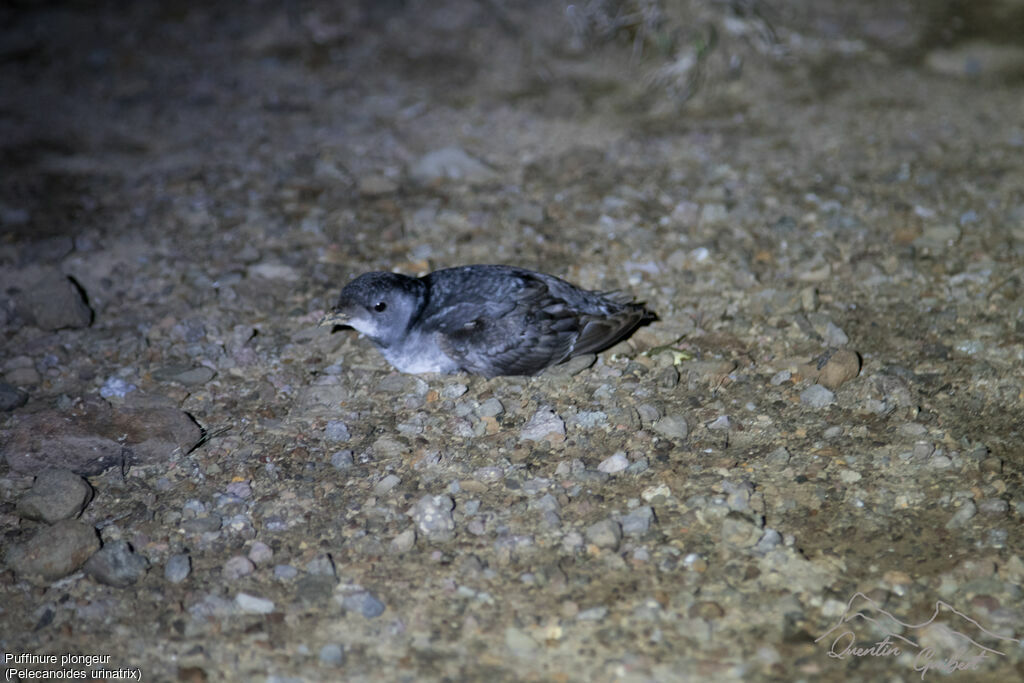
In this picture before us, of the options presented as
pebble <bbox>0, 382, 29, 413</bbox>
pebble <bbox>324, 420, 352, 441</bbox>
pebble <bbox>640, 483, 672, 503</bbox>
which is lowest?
pebble <bbox>0, 382, 29, 413</bbox>

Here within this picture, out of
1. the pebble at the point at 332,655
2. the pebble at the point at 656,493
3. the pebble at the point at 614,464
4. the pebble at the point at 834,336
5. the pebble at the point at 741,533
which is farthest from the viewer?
the pebble at the point at 834,336

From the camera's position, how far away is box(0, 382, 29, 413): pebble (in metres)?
4.95

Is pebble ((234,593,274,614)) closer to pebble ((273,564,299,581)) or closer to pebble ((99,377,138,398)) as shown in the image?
pebble ((273,564,299,581))

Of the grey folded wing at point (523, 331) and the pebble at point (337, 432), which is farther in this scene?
the grey folded wing at point (523, 331)

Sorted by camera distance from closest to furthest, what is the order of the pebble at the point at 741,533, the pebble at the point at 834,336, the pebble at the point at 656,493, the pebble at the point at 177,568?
the pebble at the point at 177,568 < the pebble at the point at 741,533 < the pebble at the point at 656,493 < the pebble at the point at 834,336

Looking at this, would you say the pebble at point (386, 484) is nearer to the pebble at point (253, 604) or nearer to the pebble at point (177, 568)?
the pebble at point (253, 604)

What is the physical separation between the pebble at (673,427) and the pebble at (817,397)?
2.23ft

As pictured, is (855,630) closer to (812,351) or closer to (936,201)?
(812,351)

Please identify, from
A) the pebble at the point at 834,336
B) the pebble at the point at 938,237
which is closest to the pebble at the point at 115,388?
the pebble at the point at 834,336

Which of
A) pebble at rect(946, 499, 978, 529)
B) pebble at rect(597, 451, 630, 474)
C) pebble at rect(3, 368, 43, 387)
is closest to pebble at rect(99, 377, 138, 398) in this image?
pebble at rect(3, 368, 43, 387)

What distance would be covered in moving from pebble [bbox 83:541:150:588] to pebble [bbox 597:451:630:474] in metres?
2.12

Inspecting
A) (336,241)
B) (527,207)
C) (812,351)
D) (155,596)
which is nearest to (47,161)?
(336,241)

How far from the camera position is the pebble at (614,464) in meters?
4.43

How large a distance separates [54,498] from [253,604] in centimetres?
120
